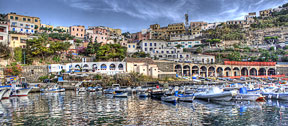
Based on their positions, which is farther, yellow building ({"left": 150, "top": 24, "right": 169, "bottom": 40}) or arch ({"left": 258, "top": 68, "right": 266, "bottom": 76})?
yellow building ({"left": 150, "top": 24, "right": 169, "bottom": 40})

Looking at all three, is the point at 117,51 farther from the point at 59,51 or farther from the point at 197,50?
the point at 197,50

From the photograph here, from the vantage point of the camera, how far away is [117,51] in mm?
70812

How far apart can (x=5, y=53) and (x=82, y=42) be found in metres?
31.0

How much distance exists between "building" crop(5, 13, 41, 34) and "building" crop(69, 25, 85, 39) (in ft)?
46.3

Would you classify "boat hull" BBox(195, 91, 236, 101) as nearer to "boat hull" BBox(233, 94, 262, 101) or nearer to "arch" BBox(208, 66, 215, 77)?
"boat hull" BBox(233, 94, 262, 101)

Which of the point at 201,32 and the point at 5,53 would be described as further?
the point at 201,32

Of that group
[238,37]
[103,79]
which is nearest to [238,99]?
[103,79]

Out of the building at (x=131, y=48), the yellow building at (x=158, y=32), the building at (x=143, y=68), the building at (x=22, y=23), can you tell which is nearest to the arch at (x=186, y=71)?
the building at (x=143, y=68)

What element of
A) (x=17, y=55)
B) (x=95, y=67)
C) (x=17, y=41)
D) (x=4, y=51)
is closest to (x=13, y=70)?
(x=4, y=51)

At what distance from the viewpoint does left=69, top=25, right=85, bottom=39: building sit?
97.8 m

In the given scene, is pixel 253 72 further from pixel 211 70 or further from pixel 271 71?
pixel 211 70

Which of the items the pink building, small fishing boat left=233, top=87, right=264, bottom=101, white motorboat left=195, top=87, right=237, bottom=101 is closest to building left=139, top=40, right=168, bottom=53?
the pink building

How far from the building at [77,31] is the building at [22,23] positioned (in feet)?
46.3

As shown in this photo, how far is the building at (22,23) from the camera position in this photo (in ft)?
262
